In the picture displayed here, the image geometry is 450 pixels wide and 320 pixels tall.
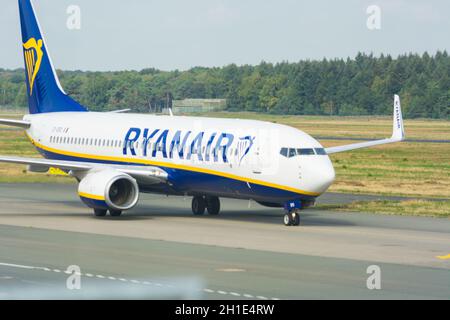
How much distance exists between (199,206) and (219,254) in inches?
516

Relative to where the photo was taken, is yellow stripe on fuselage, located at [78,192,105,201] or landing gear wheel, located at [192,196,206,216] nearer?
yellow stripe on fuselage, located at [78,192,105,201]

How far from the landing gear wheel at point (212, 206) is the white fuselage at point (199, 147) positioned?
223 cm

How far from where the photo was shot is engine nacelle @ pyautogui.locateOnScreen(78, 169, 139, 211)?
1631 inches

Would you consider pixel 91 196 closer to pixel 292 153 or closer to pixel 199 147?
pixel 199 147

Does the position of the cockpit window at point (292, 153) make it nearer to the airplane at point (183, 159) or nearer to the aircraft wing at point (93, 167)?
the airplane at point (183, 159)

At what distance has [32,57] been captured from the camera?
52062 mm

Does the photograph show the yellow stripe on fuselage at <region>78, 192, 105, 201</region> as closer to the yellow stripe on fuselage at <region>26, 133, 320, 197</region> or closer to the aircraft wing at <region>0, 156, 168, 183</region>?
the aircraft wing at <region>0, 156, 168, 183</region>

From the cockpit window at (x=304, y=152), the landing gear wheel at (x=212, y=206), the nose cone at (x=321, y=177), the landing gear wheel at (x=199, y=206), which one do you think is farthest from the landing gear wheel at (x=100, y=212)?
the nose cone at (x=321, y=177)

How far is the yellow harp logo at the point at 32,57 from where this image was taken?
170ft

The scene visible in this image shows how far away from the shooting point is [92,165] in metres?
44.2

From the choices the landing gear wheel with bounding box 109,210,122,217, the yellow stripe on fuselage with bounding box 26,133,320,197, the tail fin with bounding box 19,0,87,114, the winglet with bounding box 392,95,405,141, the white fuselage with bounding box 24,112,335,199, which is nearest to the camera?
the yellow stripe on fuselage with bounding box 26,133,320,197

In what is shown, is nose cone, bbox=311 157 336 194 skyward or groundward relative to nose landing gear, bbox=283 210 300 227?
skyward

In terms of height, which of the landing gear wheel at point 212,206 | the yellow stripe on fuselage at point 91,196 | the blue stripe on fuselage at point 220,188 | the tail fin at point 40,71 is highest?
the tail fin at point 40,71

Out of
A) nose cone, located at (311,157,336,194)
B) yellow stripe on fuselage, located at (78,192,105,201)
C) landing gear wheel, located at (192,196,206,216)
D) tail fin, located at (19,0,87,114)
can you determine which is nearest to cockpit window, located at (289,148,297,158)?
nose cone, located at (311,157,336,194)
